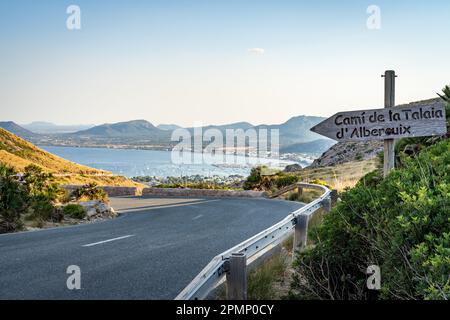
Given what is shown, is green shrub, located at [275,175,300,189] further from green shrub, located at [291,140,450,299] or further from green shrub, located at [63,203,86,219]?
green shrub, located at [291,140,450,299]

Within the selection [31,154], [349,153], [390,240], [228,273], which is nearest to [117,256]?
[228,273]

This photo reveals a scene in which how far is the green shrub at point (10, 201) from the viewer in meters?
13.6

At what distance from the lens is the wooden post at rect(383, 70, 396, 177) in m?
7.98

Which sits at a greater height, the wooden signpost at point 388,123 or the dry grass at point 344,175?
the wooden signpost at point 388,123

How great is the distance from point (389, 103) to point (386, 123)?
1.58 ft

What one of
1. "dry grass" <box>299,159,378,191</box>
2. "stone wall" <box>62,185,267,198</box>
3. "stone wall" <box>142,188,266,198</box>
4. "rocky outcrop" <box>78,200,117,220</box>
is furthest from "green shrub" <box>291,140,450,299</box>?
"stone wall" <box>62,185,267,198</box>

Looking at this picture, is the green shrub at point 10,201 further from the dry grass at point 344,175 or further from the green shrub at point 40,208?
the dry grass at point 344,175

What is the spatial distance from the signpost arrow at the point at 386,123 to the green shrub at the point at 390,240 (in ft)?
4.01

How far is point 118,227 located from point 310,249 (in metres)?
9.21

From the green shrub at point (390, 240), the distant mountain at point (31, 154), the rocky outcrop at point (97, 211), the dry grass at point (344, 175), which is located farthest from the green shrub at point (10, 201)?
the distant mountain at point (31, 154)

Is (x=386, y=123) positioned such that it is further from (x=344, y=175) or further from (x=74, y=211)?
(x=344, y=175)

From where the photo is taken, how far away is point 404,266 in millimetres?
4109

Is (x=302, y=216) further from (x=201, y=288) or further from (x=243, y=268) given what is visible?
(x=201, y=288)
